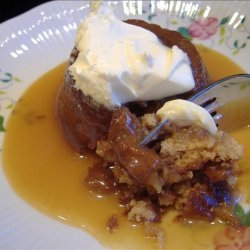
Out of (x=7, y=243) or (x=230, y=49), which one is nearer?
(x=7, y=243)

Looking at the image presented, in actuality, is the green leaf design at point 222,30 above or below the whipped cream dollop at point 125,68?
below

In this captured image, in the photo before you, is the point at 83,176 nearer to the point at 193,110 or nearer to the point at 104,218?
the point at 104,218

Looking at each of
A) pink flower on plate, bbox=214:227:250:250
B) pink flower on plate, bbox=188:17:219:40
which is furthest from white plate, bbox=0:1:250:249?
pink flower on plate, bbox=214:227:250:250

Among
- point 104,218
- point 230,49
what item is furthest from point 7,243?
point 230,49

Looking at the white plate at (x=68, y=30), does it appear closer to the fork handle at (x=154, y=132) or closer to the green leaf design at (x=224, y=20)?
the green leaf design at (x=224, y=20)

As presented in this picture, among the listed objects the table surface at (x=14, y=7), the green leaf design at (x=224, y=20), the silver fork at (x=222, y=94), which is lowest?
the silver fork at (x=222, y=94)

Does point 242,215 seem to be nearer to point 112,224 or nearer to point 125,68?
point 112,224

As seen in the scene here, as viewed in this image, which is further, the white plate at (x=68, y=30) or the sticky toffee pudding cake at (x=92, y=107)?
the white plate at (x=68, y=30)

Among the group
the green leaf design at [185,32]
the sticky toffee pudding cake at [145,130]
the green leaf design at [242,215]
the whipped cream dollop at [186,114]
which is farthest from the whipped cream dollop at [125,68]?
the green leaf design at [185,32]
